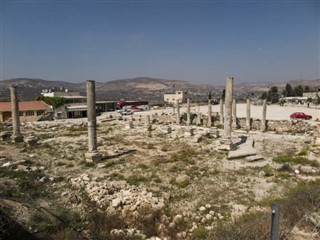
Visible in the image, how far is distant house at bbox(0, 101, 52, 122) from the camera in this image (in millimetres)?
41031

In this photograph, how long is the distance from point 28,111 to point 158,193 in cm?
3995

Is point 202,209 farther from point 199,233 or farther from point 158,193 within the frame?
point 158,193

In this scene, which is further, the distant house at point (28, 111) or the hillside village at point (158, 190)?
the distant house at point (28, 111)

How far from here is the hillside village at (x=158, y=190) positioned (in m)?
7.42

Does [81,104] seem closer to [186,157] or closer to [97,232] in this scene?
[186,157]

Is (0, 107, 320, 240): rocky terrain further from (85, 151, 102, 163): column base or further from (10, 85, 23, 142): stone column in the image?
(10, 85, 23, 142): stone column

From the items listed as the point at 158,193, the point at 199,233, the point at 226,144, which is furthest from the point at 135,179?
the point at 226,144

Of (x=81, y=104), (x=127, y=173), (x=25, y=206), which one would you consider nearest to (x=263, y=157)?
(x=127, y=173)

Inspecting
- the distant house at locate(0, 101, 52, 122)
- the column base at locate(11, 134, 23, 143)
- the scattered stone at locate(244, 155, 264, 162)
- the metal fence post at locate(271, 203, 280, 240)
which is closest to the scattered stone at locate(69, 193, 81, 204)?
the metal fence post at locate(271, 203, 280, 240)

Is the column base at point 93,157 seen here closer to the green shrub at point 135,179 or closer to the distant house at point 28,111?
the green shrub at point 135,179

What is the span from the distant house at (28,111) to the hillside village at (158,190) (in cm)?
2526

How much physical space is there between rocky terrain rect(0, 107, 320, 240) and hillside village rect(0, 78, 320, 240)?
3 cm

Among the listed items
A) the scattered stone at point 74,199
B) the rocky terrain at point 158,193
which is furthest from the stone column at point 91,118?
the scattered stone at point 74,199

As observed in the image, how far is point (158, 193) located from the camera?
1048 centimetres
